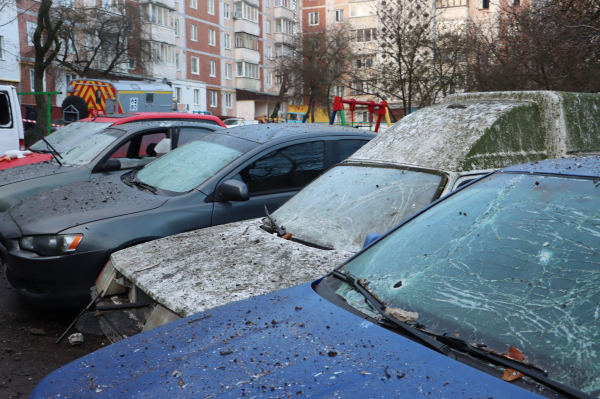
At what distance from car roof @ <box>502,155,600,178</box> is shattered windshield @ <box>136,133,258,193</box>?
3.01m

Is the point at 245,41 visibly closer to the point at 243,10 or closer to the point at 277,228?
the point at 243,10

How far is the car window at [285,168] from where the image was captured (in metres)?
5.17

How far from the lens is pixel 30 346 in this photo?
429cm

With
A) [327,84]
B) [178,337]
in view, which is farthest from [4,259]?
[327,84]

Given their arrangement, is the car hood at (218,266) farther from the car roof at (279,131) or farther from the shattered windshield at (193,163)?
the car roof at (279,131)

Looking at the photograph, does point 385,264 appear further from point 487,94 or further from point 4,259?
point 4,259

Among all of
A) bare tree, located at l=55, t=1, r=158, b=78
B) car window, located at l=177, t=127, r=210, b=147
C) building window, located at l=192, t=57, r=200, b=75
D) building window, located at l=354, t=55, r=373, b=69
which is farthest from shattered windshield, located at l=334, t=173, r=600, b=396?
building window, located at l=192, t=57, r=200, b=75

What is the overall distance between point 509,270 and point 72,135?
26.2 ft

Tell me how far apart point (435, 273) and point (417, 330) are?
13.8 inches

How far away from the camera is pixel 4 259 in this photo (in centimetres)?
492

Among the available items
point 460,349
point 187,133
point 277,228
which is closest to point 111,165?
point 187,133

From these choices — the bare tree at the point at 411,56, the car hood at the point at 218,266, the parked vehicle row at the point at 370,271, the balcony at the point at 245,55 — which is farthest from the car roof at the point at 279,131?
the balcony at the point at 245,55

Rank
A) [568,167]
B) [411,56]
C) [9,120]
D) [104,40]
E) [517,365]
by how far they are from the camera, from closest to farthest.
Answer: [517,365] → [568,167] → [9,120] → [411,56] → [104,40]

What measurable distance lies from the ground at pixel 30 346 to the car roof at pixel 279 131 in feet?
7.27
